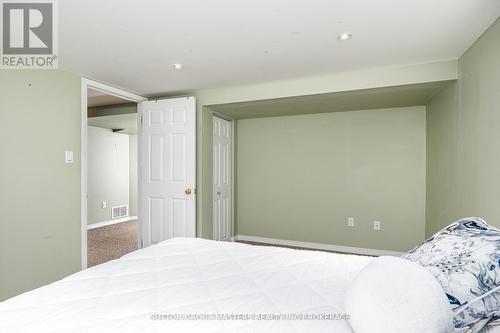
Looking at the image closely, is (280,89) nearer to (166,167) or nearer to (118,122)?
(166,167)

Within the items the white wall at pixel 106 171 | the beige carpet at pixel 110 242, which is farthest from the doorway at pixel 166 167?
the white wall at pixel 106 171

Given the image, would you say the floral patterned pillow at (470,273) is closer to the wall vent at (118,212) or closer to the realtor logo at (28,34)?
the realtor logo at (28,34)

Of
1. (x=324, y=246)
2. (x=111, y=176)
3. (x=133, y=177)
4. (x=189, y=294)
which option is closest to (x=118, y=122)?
(x=111, y=176)

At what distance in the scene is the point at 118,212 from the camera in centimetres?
595

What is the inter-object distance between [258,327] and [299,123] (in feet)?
11.4

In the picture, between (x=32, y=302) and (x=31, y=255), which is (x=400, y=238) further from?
(x=31, y=255)

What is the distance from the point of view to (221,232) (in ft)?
13.3

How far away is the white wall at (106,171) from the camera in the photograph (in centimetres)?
536

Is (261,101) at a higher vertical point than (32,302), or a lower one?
higher

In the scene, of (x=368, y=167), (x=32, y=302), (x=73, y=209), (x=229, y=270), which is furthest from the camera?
(x=368, y=167)

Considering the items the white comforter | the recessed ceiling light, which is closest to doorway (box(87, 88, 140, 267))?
the white comforter

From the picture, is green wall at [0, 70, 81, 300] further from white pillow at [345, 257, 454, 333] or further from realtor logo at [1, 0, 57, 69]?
white pillow at [345, 257, 454, 333]

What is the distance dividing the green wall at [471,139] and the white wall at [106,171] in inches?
232

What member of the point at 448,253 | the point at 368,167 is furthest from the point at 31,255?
the point at 368,167
